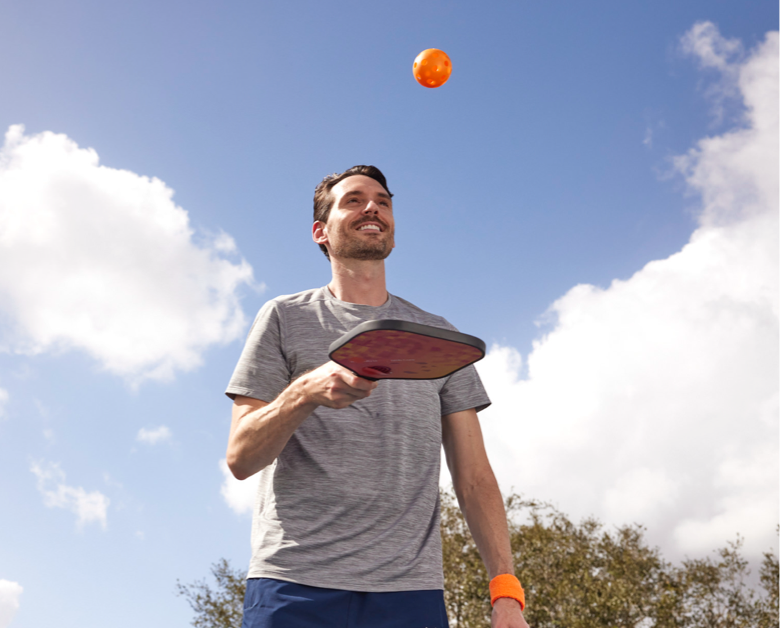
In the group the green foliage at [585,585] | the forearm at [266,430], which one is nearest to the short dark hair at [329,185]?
the forearm at [266,430]

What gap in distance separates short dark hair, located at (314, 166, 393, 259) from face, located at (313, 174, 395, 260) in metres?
0.06

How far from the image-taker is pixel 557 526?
3247 cm

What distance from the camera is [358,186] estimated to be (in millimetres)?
3605

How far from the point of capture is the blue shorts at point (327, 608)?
2.40m

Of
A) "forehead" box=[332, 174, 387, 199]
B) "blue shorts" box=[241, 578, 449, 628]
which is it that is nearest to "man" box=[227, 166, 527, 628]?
"blue shorts" box=[241, 578, 449, 628]

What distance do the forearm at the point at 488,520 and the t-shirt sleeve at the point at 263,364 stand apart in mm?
1029

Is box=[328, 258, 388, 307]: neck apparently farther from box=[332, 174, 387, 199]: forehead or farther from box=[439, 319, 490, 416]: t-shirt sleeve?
box=[439, 319, 490, 416]: t-shirt sleeve

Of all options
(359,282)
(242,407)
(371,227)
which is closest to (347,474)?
(242,407)

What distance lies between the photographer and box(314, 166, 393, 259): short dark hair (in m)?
3.74

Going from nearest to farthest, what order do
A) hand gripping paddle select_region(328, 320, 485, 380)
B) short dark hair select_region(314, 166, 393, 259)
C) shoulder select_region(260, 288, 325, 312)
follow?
hand gripping paddle select_region(328, 320, 485, 380) → shoulder select_region(260, 288, 325, 312) → short dark hair select_region(314, 166, 393, 259)

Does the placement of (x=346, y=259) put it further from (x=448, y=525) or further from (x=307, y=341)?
(x=448, y=525)

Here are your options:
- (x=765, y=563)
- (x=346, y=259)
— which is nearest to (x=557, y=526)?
(x=765, y=563)

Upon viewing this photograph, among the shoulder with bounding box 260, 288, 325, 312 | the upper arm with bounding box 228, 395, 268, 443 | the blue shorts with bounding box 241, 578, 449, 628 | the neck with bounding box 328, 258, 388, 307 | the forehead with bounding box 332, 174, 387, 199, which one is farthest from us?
the forehead with bounding box 332, 174, 387, 199

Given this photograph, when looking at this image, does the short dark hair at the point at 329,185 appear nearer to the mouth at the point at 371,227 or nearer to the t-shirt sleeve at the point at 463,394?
the mouth at the point at 371,227
